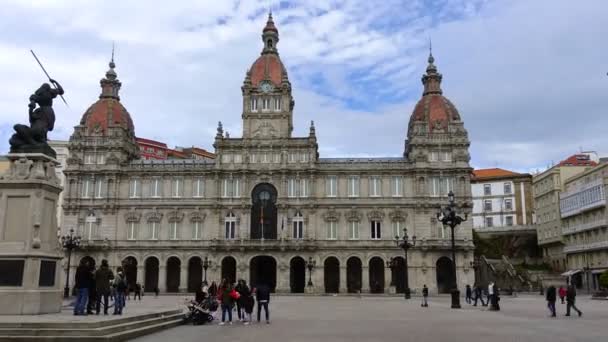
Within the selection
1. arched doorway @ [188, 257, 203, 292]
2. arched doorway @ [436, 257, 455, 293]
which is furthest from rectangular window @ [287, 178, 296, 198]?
arched doorway @ [436, 257, 455, 293]

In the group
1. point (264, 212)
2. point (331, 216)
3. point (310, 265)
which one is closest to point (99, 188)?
point (264, 212)

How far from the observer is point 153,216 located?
66625mm

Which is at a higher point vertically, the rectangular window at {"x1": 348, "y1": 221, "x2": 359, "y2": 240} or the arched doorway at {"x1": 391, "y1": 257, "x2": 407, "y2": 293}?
the rectangular window at {"x1": 348, "y1": 221, "x2": 359, "y2": 240}

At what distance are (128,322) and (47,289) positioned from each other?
3334mm

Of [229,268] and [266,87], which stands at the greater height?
[266,87]

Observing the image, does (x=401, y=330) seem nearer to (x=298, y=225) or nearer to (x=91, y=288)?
(x=91, y=288)

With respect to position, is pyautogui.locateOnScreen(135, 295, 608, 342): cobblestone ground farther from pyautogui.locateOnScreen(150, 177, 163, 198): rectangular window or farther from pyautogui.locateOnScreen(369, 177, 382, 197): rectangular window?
pyautogui.locateOnScreen(150, 177, 163, 198): rectangular window

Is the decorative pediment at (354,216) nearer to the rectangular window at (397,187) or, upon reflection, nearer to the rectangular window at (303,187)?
the rectangular window at (397,187)

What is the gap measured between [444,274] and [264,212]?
21.5 meters

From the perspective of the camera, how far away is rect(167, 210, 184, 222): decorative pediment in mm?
66438

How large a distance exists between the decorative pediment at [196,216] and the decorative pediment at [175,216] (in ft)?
3.36

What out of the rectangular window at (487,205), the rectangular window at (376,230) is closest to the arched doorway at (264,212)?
the rectangular window at (376,230)

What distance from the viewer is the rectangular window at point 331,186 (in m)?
66.6

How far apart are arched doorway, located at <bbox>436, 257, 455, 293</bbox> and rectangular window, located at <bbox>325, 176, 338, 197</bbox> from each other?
14.0 meters
